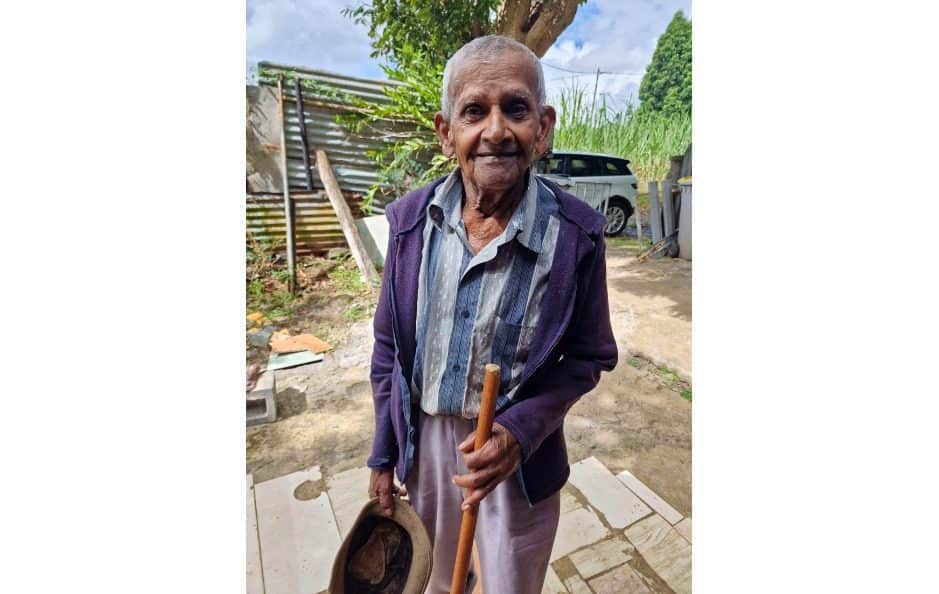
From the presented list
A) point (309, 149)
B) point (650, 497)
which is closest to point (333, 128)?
point (309, 149)

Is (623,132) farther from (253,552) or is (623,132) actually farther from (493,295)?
(253,552)

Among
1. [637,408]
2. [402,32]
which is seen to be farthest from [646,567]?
[402,32]

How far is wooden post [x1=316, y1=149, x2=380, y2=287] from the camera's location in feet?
5.51

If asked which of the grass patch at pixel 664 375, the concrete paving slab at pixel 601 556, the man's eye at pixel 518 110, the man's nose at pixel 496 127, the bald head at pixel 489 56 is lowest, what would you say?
the concrete paving slab at pixel 601 556

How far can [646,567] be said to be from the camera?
1.40m

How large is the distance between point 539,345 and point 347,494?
801 mm

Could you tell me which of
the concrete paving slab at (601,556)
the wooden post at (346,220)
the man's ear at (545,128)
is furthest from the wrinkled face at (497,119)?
the concrete paving slab at (601,556)

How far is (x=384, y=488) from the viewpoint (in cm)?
123

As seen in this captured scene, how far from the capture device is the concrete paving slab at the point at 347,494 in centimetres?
140

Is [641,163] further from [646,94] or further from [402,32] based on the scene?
[402,32]

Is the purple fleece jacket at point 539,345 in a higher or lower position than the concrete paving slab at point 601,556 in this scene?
higher

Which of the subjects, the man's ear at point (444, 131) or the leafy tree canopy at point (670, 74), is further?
the leafy tree canopy at point (670, 74)

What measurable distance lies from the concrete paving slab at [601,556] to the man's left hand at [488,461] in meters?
0.53

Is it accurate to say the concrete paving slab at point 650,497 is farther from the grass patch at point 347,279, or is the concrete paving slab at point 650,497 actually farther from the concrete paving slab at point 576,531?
the grass patch at point 347,279
